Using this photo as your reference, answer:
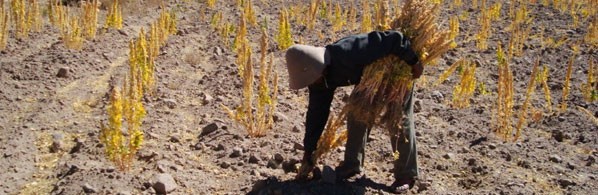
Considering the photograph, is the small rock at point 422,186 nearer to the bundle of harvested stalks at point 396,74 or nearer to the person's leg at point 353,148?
the person's leg at point 353,148

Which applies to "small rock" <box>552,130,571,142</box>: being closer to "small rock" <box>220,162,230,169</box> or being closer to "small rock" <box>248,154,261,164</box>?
"small rock" <box>248,154,261,164</box>

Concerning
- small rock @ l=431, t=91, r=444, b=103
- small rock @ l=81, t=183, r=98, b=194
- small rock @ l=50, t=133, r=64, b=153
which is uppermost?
small rock @ l=431, t=91, r=444, b=103

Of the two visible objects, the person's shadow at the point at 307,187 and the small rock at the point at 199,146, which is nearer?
the person's shadow at the point at 307,187

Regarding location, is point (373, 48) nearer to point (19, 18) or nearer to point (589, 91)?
point (589, 91)

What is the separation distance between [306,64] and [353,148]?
28.1 inches

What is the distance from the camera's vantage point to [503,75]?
450 cm

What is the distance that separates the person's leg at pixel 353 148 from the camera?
3.47 m

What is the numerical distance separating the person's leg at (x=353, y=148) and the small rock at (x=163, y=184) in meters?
1.04

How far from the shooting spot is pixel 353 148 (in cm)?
356

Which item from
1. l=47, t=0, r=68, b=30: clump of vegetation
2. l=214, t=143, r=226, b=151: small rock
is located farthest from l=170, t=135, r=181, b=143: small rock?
l=47, t=0, r=68, b=30: clump of vegetation

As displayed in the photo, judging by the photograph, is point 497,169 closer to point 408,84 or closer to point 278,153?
point 408,84

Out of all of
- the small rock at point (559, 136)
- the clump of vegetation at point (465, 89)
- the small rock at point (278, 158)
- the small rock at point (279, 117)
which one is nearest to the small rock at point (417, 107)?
the clump of vegetation at point (465, 89)

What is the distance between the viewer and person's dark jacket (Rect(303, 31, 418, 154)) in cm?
316

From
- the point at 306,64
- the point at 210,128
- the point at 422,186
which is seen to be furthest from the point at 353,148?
the point at 210,128
